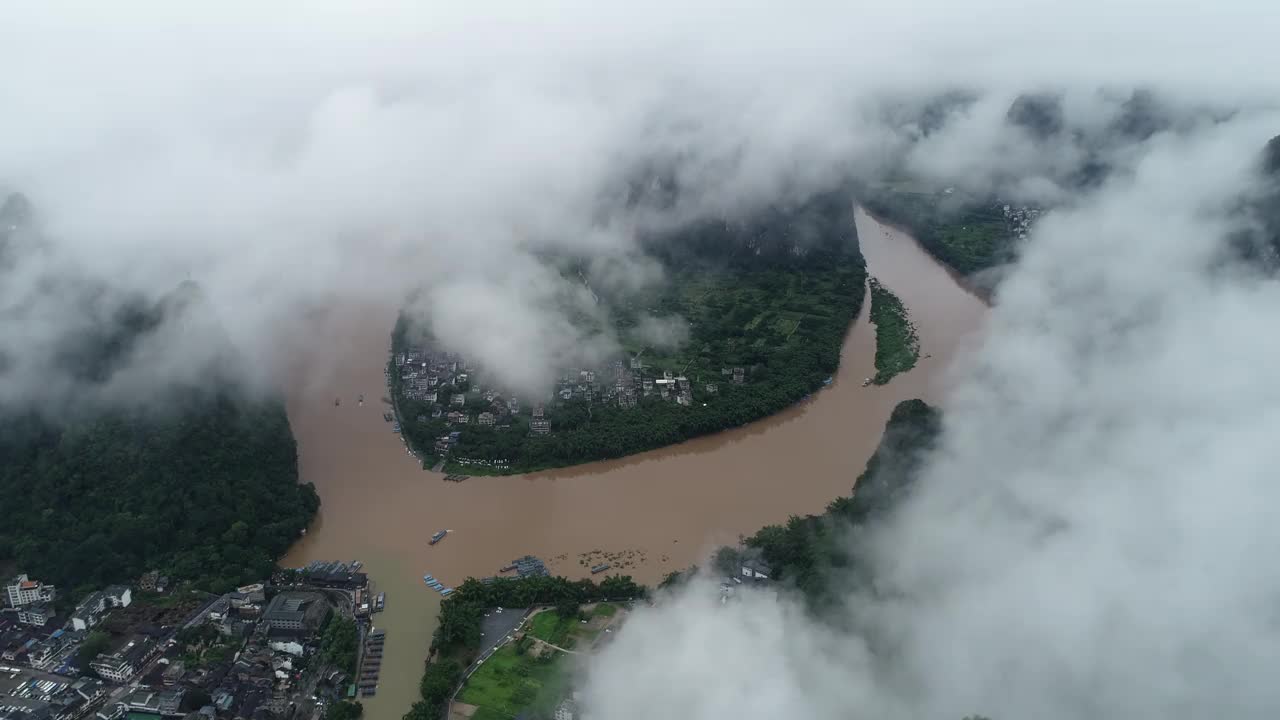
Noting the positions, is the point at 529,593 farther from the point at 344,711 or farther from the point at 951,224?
the point at 951,224

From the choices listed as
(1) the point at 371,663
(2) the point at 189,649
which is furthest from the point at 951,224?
(2) the point at 189,649

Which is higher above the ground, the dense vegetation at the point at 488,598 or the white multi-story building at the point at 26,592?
the dense vegetation at the point at 488,598

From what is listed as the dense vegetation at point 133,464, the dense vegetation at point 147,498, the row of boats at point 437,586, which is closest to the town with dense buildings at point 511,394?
the dense vegetation at point 133,464

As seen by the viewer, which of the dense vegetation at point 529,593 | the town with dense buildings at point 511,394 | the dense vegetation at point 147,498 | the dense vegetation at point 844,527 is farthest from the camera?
the town with dense buildings at point 511,394

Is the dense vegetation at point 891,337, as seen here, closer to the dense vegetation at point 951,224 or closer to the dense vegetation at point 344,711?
the dense vegetation at point 951,224

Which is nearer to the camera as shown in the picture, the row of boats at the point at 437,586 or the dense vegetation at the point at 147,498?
the row of boats at the point at 437,586

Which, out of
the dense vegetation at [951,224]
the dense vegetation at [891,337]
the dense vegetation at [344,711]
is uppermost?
the dense vegetation at [951,224]

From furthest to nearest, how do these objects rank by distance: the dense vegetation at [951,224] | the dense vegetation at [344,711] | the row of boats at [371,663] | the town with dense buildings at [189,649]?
the dense vegetation at [951,224]
the row of boats at [371,663]
the town with dense buildings at [189,649]
the dense vegetation at [344,711]

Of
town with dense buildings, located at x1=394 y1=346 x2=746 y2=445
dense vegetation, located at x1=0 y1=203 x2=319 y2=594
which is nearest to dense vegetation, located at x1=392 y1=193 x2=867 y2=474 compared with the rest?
town with dense buildings, located at x1=394 y1=346 x2=746 y2=445

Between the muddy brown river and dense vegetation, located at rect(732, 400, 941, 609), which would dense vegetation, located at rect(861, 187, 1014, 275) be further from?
dense vegetation, located at rect(732, 400, 941, 609)
